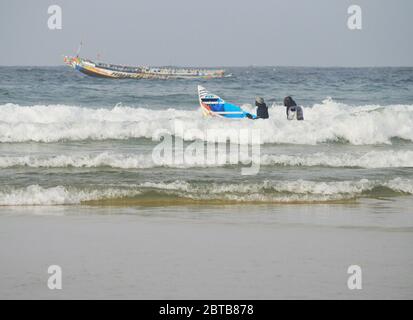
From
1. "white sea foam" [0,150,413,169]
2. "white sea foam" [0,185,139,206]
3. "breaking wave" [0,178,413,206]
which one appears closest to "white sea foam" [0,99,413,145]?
"white sea foam" [0,150,413,169]

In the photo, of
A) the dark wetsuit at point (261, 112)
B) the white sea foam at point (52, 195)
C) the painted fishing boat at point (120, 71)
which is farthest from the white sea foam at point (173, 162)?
the painted fishing boat at point (120, 71)

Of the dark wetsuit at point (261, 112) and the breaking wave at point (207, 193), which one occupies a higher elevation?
the dark wetsuit at point (261, 112)

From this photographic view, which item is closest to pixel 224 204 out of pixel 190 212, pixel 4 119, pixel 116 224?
pixel 190 212

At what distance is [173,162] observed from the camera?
16.3m

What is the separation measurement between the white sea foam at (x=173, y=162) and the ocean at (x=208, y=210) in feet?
0.11

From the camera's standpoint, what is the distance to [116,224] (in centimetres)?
1036

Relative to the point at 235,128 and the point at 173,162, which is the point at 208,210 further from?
the point at 235,128

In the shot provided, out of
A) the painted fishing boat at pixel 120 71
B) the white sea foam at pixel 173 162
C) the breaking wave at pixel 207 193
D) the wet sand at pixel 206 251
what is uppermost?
the painted fishing boat at pixel 120 71

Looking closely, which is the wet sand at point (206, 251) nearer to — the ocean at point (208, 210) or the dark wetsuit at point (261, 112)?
the ocean at point (208, 210)

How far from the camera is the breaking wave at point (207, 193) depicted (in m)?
12.3

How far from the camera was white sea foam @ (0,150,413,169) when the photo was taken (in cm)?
1562

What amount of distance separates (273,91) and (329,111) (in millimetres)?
14921

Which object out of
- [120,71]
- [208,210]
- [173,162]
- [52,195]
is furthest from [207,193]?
[120,71]
